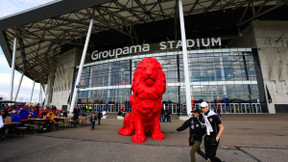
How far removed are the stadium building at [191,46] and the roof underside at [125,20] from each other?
120 millimetres

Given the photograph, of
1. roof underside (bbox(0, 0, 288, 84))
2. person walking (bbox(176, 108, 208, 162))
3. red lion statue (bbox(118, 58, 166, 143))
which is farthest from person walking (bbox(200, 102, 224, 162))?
roof underside (bbox(0, 0, 288, 84))

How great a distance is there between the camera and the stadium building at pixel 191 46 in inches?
698

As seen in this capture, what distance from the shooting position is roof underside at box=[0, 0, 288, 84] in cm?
1730

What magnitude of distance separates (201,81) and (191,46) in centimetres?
576

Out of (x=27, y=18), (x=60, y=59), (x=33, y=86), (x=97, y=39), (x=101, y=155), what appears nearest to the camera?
(x=101, y=155)

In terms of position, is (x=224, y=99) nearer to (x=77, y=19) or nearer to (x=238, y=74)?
(x=238, y=74)

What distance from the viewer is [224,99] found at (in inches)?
739

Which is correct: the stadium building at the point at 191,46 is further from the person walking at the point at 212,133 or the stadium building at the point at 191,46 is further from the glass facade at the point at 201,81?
the person walking at the point at 212,133

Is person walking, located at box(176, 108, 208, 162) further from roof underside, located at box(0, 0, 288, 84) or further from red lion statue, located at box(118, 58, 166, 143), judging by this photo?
roof underside, located at box(0, 0, 288, 84)

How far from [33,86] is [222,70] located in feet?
212

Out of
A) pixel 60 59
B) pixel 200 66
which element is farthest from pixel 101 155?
pixel 60 59

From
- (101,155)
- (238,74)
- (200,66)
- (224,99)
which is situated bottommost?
(101,155)

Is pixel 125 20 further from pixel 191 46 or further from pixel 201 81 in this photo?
pixel 201 81

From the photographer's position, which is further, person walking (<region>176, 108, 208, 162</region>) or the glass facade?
the glass facade
